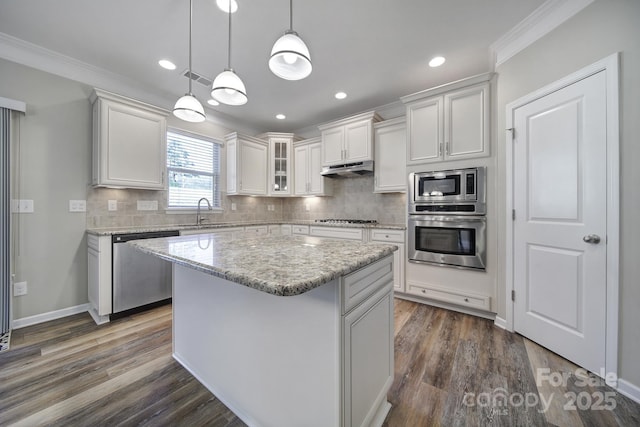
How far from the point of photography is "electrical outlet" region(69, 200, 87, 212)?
2.53m

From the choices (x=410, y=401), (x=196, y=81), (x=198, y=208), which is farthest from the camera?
(x=198, y=208)

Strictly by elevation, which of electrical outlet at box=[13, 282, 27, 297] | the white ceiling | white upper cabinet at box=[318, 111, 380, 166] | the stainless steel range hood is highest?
the white ceiling

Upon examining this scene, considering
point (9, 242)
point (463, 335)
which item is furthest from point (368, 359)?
point (9, 242)

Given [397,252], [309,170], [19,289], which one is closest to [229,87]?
[397,252]

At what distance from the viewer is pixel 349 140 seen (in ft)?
11.9

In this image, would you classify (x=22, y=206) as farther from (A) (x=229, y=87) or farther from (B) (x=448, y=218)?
(B) (x=448, y=218)

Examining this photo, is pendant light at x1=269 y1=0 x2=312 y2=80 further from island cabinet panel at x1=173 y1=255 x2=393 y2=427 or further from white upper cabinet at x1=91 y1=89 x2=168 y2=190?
white upper cabinet at x1=91 y1=89 x2=168 y2=190

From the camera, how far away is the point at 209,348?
1.48 meters

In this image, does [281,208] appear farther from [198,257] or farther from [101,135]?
[198,257]

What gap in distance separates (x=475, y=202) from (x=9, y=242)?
4430 millimetres

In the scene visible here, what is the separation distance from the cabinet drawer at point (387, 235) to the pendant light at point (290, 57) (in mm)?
2214

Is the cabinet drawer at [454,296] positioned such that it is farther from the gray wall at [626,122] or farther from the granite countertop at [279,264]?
the granite countertop at [279,264]

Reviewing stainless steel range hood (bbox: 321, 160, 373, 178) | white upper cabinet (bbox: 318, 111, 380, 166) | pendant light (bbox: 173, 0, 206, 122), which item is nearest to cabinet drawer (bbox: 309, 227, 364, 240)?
stainless steel range hood (bbox: 321, 160, 373, 178)

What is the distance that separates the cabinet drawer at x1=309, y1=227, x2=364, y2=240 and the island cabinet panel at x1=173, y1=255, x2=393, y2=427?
1.97 metres
